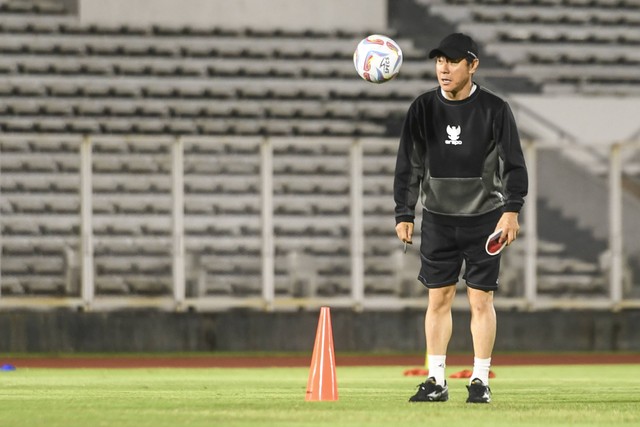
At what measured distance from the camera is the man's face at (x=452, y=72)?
819cm

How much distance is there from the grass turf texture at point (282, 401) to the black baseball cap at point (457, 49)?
1.70 m

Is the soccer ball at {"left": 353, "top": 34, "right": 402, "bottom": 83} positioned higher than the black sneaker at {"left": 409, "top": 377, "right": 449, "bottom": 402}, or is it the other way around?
the soccer ball at {"left": 353, "top": 34, "right": 402, "bottom": 83}

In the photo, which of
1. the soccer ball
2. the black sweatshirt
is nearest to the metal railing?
→ the soccer ball

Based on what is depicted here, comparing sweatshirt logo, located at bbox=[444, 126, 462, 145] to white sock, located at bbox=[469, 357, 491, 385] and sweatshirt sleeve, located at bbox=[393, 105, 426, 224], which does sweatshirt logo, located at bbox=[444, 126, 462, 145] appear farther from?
white sock, located at bbox=[469, 357, 491, 385]

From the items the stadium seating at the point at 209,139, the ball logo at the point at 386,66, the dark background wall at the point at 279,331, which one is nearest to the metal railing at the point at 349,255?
the stadium seating at the point at 209,139

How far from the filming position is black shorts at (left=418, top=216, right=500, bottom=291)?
27.2 ft

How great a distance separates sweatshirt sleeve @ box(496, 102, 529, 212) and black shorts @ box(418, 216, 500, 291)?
16cm

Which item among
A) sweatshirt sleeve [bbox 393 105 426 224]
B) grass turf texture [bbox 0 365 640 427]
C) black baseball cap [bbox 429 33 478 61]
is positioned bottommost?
grass turf texture [bbox 0 365 640 427]

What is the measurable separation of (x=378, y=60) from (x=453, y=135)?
1.98 m

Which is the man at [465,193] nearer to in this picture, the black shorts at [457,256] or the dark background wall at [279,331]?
the black shorts at [457,256]

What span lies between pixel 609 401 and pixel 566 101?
14.4 metres

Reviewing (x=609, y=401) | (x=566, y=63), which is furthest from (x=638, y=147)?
(x=609, y=401)

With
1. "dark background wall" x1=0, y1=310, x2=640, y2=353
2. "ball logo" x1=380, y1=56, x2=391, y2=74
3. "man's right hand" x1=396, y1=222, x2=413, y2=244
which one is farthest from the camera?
"dark background wall" x1=0, y1=310, x2=640, y2=353

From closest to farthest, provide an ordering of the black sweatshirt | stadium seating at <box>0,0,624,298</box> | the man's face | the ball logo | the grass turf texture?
the grass turf texture
the man's face
the black sweatshirt
the ball logo
stadium seating at <box>0,0,624,298</box>
